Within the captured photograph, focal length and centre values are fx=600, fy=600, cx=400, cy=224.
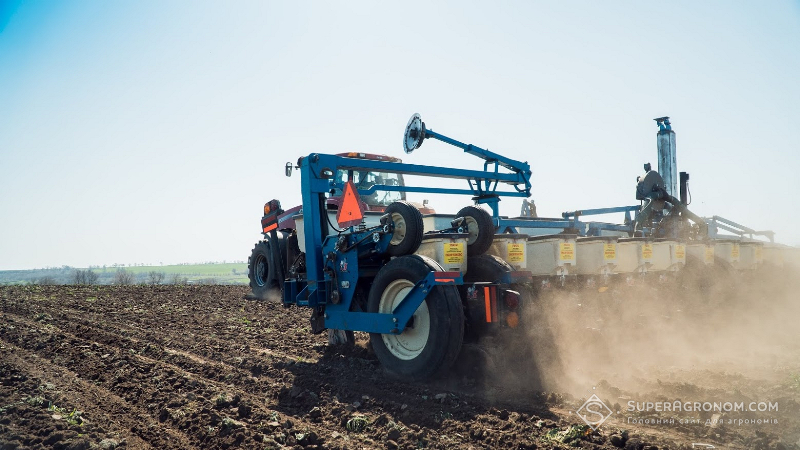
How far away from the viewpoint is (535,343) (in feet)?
20.6

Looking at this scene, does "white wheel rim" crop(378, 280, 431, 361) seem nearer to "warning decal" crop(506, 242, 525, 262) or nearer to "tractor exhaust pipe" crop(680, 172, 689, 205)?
"warning decal" crop(506, 242, 525, 262)

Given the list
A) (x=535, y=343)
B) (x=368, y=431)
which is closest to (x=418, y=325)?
(x=535, y=343)

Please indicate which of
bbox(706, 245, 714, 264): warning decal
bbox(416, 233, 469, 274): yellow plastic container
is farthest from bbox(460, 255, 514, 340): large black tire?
bbox(706, 245, 714, 264): warning decal

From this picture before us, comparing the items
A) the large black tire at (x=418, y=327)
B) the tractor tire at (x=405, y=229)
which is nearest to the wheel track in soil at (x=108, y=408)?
the large black tire at (x=418, y=327)

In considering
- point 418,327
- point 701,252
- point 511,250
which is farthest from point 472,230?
point 701,252

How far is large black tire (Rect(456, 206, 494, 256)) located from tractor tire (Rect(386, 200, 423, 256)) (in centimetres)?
73

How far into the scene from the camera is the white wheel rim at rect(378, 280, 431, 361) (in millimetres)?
6188

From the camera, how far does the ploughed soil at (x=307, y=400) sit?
4.32 m

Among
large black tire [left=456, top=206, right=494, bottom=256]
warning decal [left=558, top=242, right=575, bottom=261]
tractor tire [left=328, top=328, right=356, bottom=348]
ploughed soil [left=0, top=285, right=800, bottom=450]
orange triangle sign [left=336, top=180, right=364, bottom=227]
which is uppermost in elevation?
orange triangle sign [left=336, top=180, right=364, bottom=227]

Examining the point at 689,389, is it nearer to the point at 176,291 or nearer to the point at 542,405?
the point at 542,405

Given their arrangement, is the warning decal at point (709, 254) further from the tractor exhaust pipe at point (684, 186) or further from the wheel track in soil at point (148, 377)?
the wheel track in soil at point (148, 377)

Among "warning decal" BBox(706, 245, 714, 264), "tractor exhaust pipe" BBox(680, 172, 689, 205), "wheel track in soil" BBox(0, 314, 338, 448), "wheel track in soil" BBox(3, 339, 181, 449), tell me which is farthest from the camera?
"tractor exhaust pipe" BBox(680, 172, 689, 205)

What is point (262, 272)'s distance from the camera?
1163 centimetres

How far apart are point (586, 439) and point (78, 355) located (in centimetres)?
609
